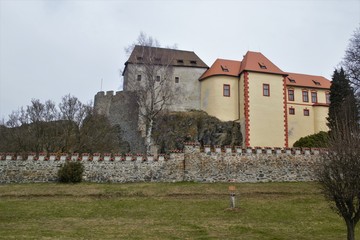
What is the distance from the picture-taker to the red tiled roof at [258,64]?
35062 mm

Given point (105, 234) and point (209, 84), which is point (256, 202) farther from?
point (209, 84)

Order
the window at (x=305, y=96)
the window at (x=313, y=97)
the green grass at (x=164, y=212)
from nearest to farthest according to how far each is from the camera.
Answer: the green grass at (x=164, y=212) < the window at (x=305, y=96) < the window at (x=313, y=97)

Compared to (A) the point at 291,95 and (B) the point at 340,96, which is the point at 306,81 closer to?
(A) the point at 291,95

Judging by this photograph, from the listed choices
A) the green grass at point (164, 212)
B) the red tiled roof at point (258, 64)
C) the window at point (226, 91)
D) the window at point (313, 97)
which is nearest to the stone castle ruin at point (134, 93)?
the window at point (226, 91)

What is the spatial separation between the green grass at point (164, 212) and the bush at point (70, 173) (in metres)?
0.87

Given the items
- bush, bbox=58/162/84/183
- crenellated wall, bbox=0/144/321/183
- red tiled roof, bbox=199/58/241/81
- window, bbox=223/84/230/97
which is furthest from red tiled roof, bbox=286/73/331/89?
bush, bbox=58/162/84/183

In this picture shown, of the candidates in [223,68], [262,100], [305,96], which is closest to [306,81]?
[305,96]

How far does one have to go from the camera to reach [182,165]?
2252 centimetres

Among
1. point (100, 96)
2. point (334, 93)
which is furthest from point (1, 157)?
point (334, 93)

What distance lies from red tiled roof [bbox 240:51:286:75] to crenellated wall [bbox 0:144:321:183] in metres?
13.8

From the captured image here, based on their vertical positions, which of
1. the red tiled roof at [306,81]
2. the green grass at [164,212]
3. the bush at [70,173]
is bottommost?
the green grass at [164,212]

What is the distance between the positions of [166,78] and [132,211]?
18.2m

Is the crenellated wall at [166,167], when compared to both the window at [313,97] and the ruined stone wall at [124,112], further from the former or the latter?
the window at [313,97]

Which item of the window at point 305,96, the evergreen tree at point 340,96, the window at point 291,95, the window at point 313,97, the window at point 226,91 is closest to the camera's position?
the evergreen tree at point 340,96
